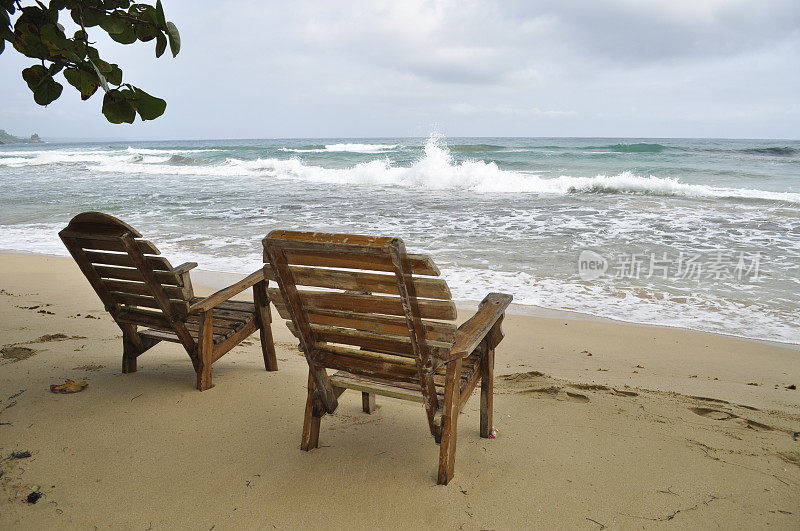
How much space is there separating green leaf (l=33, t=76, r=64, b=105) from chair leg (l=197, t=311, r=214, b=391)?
1.61 m

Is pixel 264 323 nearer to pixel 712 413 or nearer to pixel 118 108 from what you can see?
pixel 118 108

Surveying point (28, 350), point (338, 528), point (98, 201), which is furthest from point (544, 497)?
point (98, 201)

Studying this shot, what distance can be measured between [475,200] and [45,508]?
15.6 meters

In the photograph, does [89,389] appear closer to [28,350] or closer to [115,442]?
[115,442]

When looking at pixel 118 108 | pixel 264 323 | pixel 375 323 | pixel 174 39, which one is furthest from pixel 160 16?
pixel 264 323

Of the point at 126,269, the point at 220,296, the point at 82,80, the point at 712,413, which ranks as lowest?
the point at 712,413

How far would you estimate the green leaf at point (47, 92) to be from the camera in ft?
7.28

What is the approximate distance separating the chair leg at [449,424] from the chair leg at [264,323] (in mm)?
1877

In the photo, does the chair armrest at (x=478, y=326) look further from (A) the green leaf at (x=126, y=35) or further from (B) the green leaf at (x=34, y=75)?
(B) the green leaf at (x=34, y=75)

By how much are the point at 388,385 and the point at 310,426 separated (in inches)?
20.7

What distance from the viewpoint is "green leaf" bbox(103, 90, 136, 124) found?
208cm

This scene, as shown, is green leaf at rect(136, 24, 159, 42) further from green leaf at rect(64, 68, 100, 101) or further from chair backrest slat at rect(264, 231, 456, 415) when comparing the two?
chair backrest slat at rect(264, 231, 456, 415)

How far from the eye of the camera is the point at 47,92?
7.31 feet

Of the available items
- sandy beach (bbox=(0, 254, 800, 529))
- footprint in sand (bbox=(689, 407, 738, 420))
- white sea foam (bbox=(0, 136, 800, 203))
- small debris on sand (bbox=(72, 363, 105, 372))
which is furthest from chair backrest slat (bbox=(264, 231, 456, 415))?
white sea foam (bbox=(0, 136, 800, 203))
